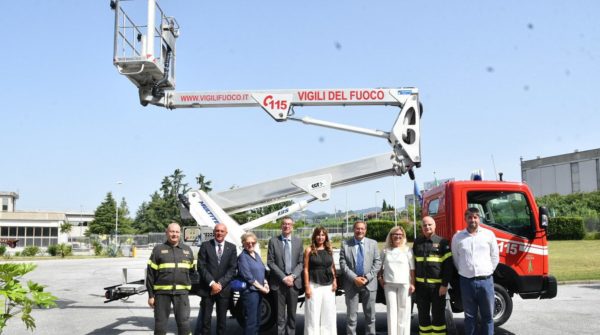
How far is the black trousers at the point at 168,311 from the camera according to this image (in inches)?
270

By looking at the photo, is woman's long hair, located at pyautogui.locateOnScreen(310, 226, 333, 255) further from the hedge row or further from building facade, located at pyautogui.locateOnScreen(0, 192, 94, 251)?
building facade, located at pyautogui.locateOnScreen(0, 192, 94, 251)

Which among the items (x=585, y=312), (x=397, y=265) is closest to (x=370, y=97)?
(x=397, y=265)

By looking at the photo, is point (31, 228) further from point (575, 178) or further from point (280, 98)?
point (575, 178)

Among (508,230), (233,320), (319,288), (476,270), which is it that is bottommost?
(233,320)

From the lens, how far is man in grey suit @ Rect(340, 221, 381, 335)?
7.22 meters

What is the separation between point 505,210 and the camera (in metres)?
8.29

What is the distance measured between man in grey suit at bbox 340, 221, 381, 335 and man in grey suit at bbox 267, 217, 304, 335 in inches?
25.8

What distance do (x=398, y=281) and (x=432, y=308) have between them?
57 centimetres

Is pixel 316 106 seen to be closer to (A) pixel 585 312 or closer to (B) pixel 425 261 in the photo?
(B) pixel 425 261

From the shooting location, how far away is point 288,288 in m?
7.46

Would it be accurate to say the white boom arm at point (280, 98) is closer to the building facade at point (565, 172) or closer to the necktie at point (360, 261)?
the necktie at point (360, 261)

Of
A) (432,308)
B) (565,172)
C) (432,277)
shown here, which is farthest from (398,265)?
(565,172)

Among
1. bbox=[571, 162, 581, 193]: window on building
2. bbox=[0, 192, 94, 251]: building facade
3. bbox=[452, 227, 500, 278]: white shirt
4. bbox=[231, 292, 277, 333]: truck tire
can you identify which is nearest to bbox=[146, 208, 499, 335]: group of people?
bbox=[452, 227, 500, 278]: white shirt

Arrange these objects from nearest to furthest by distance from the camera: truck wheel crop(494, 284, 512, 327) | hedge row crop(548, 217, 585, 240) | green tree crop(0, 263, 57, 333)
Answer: green tree crop(0, 263, 57, 333), truck wheel crop(494, 284, 512, 327), hedge row crop(548, 217, 585, 240)
